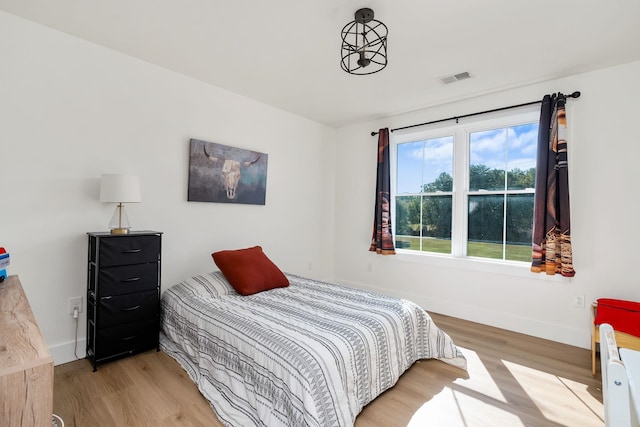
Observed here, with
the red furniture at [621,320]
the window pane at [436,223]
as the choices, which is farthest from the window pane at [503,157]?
the red furniture at [621,320]

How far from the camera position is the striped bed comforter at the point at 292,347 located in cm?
160

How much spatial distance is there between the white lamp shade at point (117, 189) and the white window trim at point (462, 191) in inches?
121

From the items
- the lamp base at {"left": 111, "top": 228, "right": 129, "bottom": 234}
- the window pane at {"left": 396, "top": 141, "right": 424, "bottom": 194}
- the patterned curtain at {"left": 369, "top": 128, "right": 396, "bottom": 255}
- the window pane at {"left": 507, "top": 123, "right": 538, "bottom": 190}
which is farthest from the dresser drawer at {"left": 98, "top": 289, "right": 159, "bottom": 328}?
the window pane at {"left": 507, "top": 123, "right": 538, "bottom": 190}

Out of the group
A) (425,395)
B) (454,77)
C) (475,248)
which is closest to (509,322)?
(475,248)

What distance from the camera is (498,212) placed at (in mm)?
3361

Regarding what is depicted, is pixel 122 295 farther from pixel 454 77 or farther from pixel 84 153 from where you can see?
pixel 454 77

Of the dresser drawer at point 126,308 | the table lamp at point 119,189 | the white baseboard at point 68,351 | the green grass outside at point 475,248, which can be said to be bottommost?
the white baseboard at point 68,351

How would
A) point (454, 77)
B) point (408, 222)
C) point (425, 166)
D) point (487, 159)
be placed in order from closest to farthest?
point (454, 77), point (487, 159), point (425, 166), point (408, 222)

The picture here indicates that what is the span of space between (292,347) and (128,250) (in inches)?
59.7

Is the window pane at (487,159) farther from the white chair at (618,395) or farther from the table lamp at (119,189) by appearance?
the table lamp at (119,189)

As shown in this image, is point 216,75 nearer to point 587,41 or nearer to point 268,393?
point 268,393

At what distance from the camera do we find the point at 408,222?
4.10 m

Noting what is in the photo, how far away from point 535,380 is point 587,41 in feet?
8.29

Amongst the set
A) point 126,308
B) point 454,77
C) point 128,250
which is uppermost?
point 454,77
